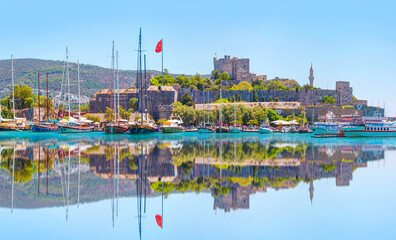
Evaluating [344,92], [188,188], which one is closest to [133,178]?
[188,188]

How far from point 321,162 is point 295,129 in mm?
43741

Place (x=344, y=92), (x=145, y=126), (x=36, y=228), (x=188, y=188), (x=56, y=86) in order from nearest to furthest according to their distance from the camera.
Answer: (x=36, y=228)
(x=188, y=188)
(x=145, y=126)
(x=344, y=92)
(x=56, y=86)

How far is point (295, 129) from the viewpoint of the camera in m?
61.1

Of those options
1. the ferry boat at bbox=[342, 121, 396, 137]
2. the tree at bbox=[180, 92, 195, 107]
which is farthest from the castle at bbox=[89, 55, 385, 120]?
the ferry boat at bbox=[342, 121, 396, 137]

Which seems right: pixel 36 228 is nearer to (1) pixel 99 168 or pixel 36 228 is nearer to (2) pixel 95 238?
(2) pixel 95 238

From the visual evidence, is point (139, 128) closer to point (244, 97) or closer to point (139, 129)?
point (139, 129)

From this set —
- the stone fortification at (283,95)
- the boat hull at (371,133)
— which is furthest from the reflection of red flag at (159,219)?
the stone fortification at (283,95)

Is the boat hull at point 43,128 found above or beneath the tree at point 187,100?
beneath

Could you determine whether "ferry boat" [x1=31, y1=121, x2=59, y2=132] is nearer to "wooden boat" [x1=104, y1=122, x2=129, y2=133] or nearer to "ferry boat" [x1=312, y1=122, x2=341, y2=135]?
"wooden boat" [x1=104, y1=122, x2=129, y2=133]

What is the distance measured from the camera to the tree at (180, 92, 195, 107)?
238ft

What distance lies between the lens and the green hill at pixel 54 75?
121 metres

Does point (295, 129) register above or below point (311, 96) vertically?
below

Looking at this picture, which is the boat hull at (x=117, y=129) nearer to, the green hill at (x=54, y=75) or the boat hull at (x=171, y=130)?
the boat hull at (x=171, y=130)

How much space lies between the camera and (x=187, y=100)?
73.2 m
